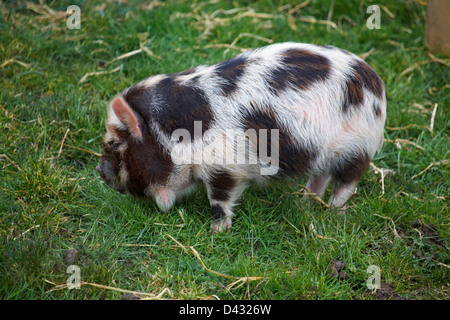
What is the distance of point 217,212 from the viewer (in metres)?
4.22

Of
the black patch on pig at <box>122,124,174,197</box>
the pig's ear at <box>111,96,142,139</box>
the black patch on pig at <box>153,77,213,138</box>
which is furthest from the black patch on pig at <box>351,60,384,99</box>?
the pig's ear at <box>111,96,142,139</box>

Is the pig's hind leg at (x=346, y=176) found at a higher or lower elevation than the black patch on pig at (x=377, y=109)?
lower

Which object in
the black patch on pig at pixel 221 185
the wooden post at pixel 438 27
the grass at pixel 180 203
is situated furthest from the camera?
the wooden post at pixel 438 27

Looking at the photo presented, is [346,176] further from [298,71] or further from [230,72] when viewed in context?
[230,72]

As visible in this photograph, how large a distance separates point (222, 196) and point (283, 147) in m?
0.61

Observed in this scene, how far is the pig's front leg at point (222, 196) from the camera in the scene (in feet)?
13.3

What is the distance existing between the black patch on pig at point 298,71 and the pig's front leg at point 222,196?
0.76 metres

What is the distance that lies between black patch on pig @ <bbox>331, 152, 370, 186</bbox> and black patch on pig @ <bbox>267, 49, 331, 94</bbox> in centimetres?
68

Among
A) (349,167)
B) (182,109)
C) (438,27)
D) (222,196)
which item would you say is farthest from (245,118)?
(438,27)

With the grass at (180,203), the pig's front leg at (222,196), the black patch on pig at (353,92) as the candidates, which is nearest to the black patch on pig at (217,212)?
the pig's front leg at (222,196)

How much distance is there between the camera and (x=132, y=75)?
588cm

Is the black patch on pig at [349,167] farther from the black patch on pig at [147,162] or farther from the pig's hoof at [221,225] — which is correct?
the black patch on pig at [147,162]

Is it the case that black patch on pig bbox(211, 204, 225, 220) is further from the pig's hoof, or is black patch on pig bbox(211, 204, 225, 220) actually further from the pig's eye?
the pig's eye
